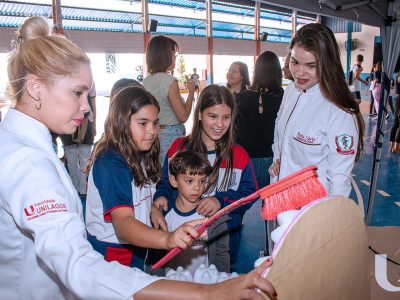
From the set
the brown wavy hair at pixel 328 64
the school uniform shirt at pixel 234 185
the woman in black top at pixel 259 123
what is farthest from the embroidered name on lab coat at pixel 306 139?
the woman in black top at pixel 259 123

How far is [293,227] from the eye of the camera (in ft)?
1.79

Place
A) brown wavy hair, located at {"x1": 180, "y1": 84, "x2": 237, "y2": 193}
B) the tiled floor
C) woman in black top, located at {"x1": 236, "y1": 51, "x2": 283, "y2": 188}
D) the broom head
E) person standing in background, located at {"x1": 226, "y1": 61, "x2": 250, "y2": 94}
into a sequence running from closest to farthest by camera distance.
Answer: the broom head < brown wavy hair, located at {"x1": 180, "y1": 84, "x2": 237, "y2": 193} < woman in black top, located at {"x1": 236, "y1": 51, "x2": 283, "y2": 188} < the tiled floor < person standing in background, located at {"x1": 226, "y1": 61, "x2": 250, "y2": 94}

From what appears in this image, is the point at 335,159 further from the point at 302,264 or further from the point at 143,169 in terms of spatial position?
the point at 302,264

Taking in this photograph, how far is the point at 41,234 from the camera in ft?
2.25

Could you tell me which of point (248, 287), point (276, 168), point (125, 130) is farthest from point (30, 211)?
point (276, 168)

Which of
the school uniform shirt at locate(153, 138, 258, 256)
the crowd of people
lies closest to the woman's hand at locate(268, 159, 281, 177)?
the crowd of people

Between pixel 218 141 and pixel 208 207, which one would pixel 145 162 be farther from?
pixel 218 141

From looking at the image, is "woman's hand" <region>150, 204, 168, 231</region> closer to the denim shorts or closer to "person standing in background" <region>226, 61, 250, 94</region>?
the denim shorts

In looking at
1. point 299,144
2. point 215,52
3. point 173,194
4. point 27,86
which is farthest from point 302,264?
point 215,52

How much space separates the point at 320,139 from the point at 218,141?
21.6 inches

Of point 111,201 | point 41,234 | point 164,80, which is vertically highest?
point 164,80

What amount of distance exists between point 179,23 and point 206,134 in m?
15.4

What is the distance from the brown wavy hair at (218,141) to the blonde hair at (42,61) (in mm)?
1091

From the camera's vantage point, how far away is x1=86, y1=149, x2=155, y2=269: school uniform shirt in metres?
1.28
